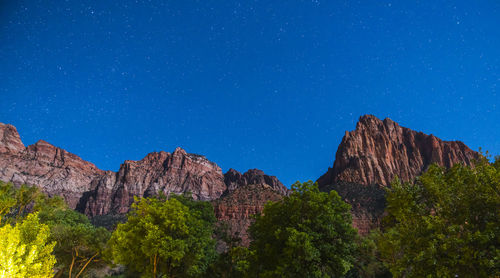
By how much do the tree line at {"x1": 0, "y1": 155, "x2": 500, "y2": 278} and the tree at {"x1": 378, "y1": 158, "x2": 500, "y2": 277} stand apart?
0.04m

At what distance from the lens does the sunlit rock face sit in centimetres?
12644

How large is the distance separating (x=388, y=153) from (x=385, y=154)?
2.39 metres

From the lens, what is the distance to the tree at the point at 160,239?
75.2 feet

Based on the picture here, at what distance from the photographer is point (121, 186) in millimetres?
181625

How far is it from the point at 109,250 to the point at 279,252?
19.2m

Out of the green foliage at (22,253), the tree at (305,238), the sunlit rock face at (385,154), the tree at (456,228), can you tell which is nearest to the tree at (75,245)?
the green foliage at (22,253)

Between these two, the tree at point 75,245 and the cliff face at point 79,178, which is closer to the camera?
the tree at point 75,245

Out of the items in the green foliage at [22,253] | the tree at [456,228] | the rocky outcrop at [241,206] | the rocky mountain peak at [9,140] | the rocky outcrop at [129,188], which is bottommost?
the green foliage at [22,253]

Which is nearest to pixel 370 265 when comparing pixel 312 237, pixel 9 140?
pixel 312 237

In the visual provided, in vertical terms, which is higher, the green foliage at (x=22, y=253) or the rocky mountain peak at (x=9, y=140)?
the rocky mountain peak at (x=9, y=140)

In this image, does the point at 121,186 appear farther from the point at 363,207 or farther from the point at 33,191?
the point at 363,207

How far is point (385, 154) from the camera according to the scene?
141m

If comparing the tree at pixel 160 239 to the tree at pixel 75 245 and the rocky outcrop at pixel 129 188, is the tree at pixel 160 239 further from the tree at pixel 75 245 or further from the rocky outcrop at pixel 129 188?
the rocky outcrop at pixel 129 188

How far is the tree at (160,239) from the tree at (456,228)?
17.6 m
